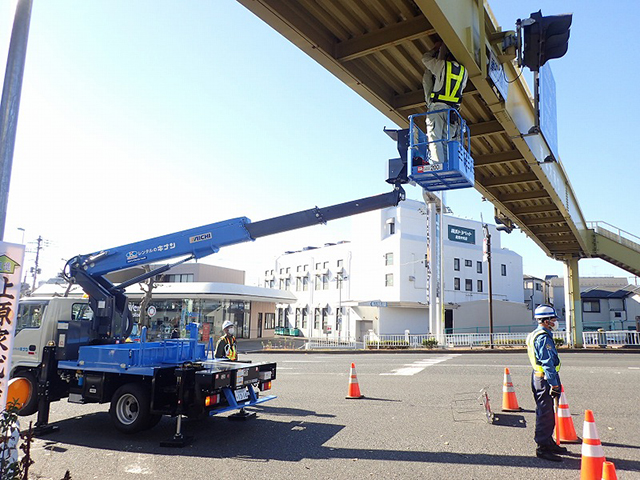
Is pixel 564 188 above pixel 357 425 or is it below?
above

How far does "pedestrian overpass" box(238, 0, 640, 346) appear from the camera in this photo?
7.00m

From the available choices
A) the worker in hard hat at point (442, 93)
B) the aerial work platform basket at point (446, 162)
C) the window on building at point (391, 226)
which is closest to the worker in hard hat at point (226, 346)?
the aerial work platform basket at point (446, 162)

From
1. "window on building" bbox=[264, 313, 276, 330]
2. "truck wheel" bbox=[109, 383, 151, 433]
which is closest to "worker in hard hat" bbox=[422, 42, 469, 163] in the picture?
"truck wheel" bbox=[109, 383, 151, 433]

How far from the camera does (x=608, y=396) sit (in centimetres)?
1026

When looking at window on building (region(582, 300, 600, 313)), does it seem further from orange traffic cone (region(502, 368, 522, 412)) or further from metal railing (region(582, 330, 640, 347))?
orange traffic cone (region(502, 368, 522, 412))

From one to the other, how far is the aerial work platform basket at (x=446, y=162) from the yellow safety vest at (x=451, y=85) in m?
0.19

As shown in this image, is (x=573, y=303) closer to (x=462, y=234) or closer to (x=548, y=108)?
(x=548, y=108)

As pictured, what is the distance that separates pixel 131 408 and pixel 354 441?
12.2 feet

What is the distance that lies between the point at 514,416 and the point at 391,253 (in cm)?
3647

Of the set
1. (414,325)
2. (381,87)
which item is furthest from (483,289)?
(381,87)

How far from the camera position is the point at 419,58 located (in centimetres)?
828

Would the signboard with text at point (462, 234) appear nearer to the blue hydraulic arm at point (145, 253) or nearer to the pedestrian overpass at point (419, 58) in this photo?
the pedestrian overpass at point (419, 58)

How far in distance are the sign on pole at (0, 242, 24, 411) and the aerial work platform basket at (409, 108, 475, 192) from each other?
5.37 m

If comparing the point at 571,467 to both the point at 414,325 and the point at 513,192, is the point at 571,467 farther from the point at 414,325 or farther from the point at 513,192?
the point at 414,325
